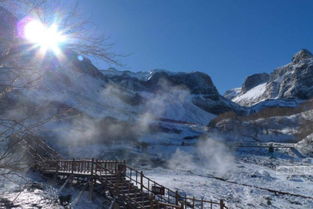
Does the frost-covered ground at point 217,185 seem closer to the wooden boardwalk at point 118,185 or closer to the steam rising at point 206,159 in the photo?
the steam rising at point 206,159

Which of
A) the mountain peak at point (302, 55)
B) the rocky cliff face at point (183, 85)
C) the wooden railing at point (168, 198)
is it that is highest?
the mountain peak at point (302, 55)

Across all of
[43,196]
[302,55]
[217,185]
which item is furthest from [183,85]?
[43,196]

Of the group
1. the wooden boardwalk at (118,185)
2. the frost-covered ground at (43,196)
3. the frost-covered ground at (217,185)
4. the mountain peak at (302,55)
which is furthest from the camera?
the mountain peak at (302,55)

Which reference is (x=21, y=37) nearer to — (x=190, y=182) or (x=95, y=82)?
(x=190, y=182)

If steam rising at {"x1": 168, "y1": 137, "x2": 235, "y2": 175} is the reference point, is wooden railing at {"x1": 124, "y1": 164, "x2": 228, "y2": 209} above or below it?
below

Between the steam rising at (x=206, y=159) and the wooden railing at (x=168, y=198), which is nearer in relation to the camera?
the wooden railing at (x=168, y=198)

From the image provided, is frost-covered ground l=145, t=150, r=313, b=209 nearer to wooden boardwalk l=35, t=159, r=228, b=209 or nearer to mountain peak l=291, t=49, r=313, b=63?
wooden boardwalk l=35, t=159, r=228, b=209

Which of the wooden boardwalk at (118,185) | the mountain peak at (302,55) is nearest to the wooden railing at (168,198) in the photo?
the wooden boardwalk at (118,185)

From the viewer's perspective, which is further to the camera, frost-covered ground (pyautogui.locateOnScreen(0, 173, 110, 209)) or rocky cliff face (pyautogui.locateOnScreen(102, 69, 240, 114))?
rocky cliff face (pyautogui.locateOnScreen(102, 69, 240, 114))

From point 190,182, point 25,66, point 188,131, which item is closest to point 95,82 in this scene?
point 188,131

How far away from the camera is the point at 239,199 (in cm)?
1655

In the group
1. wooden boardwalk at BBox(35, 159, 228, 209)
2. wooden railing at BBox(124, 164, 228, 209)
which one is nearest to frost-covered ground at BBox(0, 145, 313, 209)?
wooden boardwalk at BBox(35, 159, 228, 209)

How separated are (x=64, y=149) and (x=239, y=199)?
2102cm

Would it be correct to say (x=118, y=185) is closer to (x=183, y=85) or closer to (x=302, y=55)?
(x=183, y=85)
